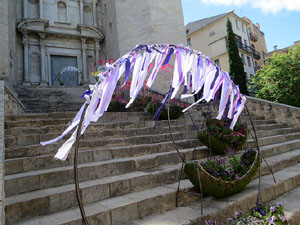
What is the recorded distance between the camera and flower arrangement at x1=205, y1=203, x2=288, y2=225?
7.41 ft

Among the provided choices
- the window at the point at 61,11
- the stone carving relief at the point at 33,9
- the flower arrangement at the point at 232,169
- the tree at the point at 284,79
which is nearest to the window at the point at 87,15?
the window at the point at 61,11

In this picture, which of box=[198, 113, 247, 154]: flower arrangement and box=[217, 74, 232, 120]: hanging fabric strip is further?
box=[198, 113, 247, 154]: flower arrangement

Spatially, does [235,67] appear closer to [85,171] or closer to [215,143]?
[215,143]

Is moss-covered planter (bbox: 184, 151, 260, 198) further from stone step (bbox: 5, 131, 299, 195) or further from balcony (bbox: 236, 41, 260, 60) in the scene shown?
balcony (bbox: 236, 41, 260, 60)

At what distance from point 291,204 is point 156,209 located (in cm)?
196

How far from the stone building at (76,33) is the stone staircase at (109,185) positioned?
10.2 m

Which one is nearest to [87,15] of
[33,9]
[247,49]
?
[33,9]

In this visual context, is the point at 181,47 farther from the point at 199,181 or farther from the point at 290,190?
the point at 290,190

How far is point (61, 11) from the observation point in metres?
15.7

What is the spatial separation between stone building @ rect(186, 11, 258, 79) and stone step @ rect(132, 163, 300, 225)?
23.2 m

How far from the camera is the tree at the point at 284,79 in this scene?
11.1 m

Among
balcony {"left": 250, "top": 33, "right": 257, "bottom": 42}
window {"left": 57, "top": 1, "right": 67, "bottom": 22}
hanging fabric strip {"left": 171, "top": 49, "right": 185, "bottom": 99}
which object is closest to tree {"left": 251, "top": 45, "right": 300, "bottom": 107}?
hanging fabric strip {"left": 171, "top": 49, "right": 185, "bottom": 99}

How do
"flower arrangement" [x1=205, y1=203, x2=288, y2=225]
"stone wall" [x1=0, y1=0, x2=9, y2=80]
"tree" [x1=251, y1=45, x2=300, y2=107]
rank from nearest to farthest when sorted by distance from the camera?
"flower arrangement" [x1=205, y1=203, x2=288, y2=225], "stone wall" [x1=0, y1=0, x2=9, y2=80], "tree" [x1=251, y1=45, x2=300, y2=107]

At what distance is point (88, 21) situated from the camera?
16656 millimetres
